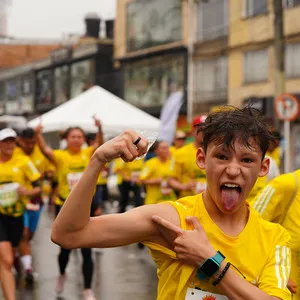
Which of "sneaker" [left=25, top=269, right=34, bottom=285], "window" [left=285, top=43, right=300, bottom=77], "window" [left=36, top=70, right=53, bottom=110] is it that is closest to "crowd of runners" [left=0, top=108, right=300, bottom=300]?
"sneaker" [left=25, top=269, right=34, bottom=285]

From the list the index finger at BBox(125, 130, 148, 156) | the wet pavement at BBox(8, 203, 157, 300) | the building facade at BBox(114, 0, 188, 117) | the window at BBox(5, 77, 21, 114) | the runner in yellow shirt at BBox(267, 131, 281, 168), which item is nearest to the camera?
the index finger at BBox(125, 130, 148, 156)

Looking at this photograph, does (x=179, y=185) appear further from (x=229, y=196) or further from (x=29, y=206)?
(x=229, y=196)

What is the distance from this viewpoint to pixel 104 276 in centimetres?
943

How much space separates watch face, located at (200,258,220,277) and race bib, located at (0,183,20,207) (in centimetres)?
548

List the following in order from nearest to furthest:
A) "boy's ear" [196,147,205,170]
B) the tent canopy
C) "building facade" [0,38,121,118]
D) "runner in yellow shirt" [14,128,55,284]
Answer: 1. "boy's ear" [196,147,205,170]
2. "runner in yellow shirt" [14,128,55,284]
3. the tent canopy
4. "building facade" [0,38,121,118]

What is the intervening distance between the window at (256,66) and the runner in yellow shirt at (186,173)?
20338mm

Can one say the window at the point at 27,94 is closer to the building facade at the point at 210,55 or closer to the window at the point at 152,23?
the window at the point at 152,23

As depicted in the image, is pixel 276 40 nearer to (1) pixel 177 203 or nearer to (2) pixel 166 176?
(2) pixel 166 176

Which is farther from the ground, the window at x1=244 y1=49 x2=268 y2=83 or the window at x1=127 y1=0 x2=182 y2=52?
the window at x1=127 y1=0 x2=182 y2=52

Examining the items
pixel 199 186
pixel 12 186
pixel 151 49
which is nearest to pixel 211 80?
pixel 151 49

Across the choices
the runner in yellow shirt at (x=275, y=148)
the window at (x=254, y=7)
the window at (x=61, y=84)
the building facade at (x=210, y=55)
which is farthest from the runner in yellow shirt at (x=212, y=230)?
the window at (x=61, y=84)

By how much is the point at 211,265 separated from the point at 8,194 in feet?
18.1

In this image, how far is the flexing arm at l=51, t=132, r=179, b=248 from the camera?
7.89 feet

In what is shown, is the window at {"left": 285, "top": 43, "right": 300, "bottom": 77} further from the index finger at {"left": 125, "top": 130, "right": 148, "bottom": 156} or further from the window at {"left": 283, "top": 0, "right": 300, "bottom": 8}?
the index finger at {"left": 125, "top": 130, "right": 148, "bottom": 156}
